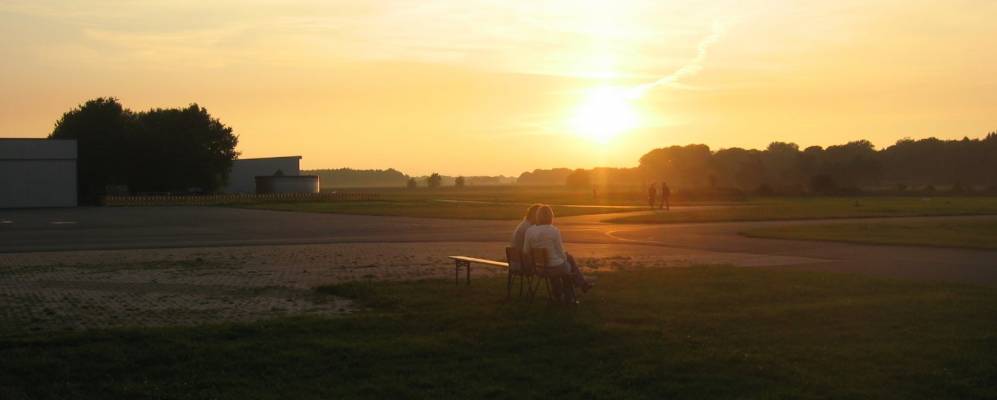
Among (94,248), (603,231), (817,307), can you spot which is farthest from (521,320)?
(603,231)

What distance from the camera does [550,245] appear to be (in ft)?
44.5

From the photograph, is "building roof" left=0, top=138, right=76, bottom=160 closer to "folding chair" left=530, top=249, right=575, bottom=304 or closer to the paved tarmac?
the paved tarmac

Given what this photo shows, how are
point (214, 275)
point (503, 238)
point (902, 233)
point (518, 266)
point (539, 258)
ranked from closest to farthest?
point (539, 258) → point (518, 266) → point (214, 275) → point (503, 238) → point (902, 233)

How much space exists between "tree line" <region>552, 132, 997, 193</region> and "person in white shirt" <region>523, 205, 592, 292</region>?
320ft

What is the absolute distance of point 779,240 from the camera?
27.9m

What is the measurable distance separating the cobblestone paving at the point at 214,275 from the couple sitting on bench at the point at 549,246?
2.75 metres

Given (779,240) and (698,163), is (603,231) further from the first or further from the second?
(698,163)

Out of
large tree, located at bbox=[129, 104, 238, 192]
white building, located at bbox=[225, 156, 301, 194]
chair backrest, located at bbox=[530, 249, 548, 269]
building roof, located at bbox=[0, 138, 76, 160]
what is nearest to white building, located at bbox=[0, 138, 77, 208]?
building roof, located at bbox=[0, 138, 76, 160]

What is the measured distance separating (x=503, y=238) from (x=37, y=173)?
53615 mm

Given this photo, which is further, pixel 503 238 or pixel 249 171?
pixel 249 171

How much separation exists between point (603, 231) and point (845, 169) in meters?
109

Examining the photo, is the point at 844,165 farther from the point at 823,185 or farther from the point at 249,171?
the point at 249,171

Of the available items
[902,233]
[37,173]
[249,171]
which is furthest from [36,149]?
[902,233]

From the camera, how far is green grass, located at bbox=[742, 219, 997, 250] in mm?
26383
